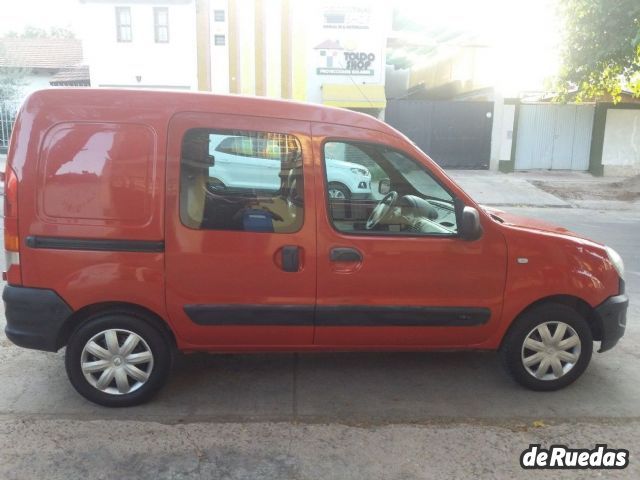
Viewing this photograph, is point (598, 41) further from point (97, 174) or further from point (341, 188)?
point (97, 174)

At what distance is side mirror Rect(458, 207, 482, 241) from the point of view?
3.56m

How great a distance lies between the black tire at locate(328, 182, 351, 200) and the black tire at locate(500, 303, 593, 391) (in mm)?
1378

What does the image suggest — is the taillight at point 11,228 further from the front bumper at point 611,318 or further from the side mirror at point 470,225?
the front bumper at point 611,318

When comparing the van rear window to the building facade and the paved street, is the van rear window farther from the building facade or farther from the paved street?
the building facade

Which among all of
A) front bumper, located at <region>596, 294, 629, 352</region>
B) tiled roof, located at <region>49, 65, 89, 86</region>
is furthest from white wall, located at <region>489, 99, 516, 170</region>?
tiled roof, located at <region>49, 65, 89, 86</region>

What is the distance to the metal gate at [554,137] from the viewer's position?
20.0 m

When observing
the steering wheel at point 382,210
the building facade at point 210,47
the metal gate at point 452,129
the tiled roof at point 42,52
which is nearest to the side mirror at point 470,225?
the steering wheel at point 382,210

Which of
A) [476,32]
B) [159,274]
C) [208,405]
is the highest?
[476,32]

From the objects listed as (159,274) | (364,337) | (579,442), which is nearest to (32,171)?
(159,274)

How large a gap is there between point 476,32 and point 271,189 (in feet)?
72.9

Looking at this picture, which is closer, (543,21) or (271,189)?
(271,189)

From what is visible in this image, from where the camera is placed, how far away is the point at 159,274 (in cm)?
347

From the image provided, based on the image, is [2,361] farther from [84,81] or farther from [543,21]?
[84,81]

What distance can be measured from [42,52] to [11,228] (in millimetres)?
35970
